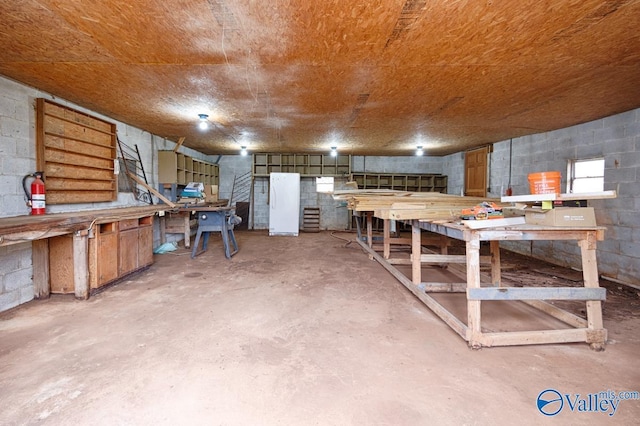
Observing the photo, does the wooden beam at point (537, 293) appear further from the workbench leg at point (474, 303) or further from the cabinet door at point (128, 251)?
the cabinet door at point (128, 251)

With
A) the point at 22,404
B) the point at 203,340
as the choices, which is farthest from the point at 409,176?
the point at 22,404

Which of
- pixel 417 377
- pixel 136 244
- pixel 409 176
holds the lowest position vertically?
pixel 417 377

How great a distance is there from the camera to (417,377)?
177cm

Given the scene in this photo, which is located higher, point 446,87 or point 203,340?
point 446,87

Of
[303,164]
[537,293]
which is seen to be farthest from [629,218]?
[303,164]

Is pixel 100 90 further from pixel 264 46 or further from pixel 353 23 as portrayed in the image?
pixel 353 23

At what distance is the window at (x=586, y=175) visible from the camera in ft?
13.8

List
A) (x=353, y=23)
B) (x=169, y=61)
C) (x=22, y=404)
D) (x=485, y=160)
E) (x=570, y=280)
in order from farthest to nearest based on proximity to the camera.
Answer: (x=485, y=160), (x=570, y=280), (x=169, y=61), (x=353, y=23), (x=22, y=404)

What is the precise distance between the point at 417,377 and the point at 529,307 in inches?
71.8

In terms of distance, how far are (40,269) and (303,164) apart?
6.59 metres

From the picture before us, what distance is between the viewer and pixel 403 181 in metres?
8.74

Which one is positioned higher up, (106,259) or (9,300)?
(106,259)

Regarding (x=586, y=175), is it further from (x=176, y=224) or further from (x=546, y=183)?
(x=176, y=224)

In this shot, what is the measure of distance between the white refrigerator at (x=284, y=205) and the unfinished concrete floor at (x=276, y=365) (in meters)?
4.64
